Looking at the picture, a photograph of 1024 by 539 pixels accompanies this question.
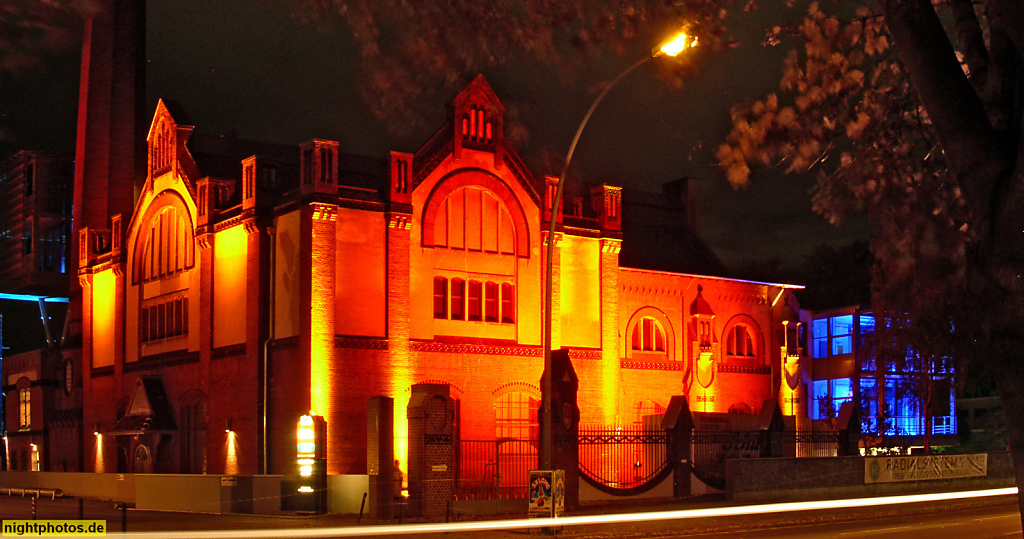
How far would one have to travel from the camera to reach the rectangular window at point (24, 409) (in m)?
59.4

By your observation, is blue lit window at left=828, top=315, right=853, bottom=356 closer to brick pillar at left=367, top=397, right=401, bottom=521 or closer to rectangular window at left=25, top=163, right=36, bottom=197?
brick pillar at left=367, top=397, right=401, bottom=521

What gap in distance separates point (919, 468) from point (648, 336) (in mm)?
13535

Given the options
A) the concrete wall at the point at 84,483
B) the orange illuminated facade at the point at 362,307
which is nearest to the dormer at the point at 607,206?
the orange illuminated facade at the point at 362,307

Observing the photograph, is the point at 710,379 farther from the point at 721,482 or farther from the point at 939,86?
the point at 939,86

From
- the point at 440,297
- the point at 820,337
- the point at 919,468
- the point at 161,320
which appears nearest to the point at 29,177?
the point at 161,320

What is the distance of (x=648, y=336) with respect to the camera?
48.3m

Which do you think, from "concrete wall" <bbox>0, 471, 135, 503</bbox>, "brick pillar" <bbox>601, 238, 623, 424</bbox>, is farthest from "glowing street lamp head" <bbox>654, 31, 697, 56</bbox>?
"brick pillar" <bbox>601, 238, 623, 424</bbox>

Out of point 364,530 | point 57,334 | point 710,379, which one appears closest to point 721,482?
point 710,379

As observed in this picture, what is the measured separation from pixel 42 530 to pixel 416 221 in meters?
20.6

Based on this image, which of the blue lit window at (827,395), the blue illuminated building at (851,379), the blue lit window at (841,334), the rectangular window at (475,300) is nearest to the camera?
the rectangular window at (475,300)

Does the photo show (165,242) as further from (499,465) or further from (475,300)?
(499,465)

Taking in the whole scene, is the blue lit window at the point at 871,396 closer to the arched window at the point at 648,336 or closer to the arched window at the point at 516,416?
the arched window at the point at 648,336

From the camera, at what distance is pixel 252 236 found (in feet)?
131

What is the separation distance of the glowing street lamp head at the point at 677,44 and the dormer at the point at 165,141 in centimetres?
3387
